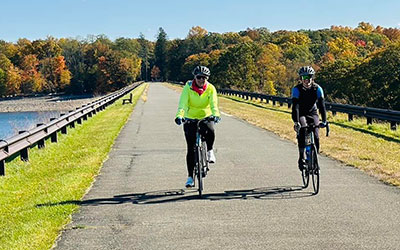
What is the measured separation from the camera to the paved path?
5.52 m

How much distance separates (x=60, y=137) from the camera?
16500 millimetres

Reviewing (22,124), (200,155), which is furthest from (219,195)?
(22,124)

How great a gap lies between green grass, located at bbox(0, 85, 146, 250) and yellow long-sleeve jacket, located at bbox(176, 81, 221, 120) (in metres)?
2.13

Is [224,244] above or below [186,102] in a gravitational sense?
below

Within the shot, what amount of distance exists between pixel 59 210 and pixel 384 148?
9.34m

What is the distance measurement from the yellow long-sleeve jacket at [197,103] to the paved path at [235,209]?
4.12 ft

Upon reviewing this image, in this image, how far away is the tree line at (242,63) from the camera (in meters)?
51.1

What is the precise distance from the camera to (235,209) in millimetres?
6934

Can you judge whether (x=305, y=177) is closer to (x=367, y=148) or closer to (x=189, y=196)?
(x=189, y=196)

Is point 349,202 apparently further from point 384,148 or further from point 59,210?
point 384,148

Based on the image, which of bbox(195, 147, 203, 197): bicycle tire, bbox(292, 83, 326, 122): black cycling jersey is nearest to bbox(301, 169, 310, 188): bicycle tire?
bbox(292, 83, 326, 122): black cycling jersey

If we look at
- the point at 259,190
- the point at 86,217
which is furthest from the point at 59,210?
the point at 259,190

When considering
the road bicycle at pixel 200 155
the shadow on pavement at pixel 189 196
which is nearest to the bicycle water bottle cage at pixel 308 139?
the shadow on pavement at pixel 189 196

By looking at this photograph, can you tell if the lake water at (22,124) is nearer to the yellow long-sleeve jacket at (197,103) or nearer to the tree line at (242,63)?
the yellow long-sleeve jacket at (197,103)
